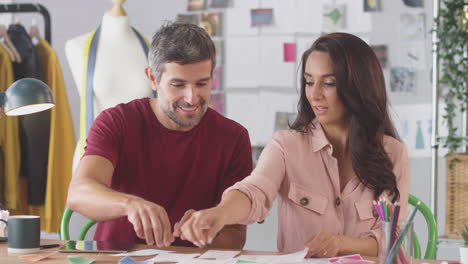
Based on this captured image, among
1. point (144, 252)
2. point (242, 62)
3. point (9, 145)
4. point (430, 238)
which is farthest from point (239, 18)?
point (144, 252)

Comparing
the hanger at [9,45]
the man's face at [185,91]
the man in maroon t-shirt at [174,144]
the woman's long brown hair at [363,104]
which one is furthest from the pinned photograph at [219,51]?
the woman's long brown hair at [363,104]

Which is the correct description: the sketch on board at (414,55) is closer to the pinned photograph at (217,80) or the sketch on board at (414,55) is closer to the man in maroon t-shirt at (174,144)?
→ the pinned photograph at (217,80)

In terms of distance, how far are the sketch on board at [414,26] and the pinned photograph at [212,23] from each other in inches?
38.7

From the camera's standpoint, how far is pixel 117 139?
2295 mm

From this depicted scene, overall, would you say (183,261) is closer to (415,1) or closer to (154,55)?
(154,55)

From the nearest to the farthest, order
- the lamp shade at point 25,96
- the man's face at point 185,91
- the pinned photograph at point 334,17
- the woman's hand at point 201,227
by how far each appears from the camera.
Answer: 1. the woman's hand at point 201,227
2. the lamp shade at point 25,96
3. the man's face at point 185,91
4. the pinned photograph at point 334,17

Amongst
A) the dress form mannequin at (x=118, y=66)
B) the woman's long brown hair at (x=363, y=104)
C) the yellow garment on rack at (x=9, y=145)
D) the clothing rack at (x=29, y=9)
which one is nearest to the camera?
the woman's long brown hair at (x=363, y=104)

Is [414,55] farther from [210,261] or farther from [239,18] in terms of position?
[210,261]

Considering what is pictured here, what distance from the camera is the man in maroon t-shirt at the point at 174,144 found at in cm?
225

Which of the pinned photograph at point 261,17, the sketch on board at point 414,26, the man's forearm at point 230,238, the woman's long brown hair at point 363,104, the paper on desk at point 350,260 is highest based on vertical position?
the pinned photograph at point 261,17

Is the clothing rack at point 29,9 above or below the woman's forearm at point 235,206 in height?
above

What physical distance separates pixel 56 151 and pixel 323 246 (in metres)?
2.10

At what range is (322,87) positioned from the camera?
2.13m

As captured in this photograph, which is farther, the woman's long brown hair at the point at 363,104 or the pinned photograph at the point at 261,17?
the pinned photograph at the point at 261,17
